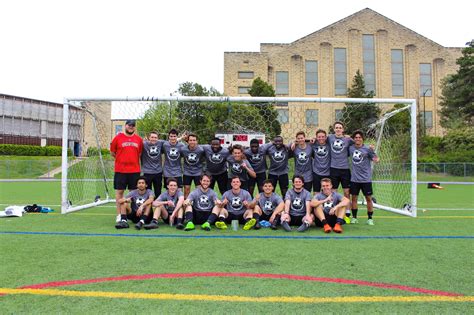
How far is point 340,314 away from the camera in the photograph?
2801mm

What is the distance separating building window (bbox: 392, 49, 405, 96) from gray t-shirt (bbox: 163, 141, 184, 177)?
4346 cm

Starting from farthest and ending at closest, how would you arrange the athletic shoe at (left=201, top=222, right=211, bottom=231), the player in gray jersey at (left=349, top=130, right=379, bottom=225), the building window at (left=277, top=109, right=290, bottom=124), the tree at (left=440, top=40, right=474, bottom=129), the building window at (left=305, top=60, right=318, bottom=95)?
the building window at (left=305, top=60, right=318, bottom=95)
the tree at (left=440, top=40, right=474, bottom=129)
the building window at (left=277, top=109, right=290, bottom=124)
the player in gray jersey at (left=349, top=130, right=379, bottom=225)
the athletic shoe at (left=201, top=222, right=211, bottom=231)

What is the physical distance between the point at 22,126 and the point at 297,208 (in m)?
51.5

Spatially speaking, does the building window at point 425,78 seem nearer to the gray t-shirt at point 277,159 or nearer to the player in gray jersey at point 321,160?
the player in gray jersey at point 321,160

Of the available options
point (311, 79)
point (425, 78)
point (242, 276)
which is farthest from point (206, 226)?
point (425, 78)

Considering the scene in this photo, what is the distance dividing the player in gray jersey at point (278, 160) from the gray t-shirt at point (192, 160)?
1.32m

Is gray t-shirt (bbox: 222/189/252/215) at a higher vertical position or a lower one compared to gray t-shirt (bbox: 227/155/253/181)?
lower

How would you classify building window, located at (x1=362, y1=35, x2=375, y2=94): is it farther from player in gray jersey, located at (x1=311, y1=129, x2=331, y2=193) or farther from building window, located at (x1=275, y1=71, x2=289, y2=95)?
player in gray jersey, located at (x1=311, y1=129, x2=331, y2=193)

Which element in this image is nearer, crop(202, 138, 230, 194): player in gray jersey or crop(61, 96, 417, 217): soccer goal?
crop(202, 138, 230, 194): player in gray jersey

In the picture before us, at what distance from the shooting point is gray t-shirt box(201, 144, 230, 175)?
758 cm

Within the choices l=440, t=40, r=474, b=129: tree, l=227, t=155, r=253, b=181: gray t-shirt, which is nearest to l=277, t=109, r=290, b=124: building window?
l=227, t=155, r=253, b=181: gray t-shirt

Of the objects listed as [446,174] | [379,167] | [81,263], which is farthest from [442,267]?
[446,174]

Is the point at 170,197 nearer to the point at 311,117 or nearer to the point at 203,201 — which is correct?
the point at 203,201

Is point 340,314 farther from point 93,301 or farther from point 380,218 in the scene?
point 380,218
